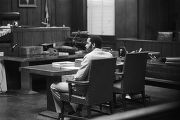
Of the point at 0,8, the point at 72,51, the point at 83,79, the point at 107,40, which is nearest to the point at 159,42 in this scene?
the point at 107,40

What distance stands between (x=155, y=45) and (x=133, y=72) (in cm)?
456

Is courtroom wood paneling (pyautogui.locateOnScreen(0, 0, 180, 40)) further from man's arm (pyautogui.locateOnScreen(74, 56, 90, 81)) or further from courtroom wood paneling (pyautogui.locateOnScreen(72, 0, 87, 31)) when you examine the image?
man's arm (pyautogui.locateOnScreen(74, 56, 90, 81))

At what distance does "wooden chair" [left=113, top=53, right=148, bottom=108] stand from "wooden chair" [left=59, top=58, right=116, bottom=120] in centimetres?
53

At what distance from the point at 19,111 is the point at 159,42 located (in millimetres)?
4956

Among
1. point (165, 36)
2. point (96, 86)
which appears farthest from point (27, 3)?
point (96, 86)

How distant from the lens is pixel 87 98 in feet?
12.9

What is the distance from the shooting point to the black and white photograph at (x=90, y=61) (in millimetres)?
4004

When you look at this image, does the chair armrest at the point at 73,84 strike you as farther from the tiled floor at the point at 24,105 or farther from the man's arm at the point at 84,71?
the tiled floor at the point at 24,105

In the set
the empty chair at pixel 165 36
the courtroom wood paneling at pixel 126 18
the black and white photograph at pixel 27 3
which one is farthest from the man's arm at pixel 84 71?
the black and white photograph at pixel 27 3

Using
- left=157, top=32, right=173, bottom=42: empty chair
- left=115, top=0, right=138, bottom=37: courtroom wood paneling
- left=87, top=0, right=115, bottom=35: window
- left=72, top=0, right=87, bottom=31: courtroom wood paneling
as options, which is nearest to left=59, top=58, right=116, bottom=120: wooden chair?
left=157, top=32, right=173, bottom=42: empty chair

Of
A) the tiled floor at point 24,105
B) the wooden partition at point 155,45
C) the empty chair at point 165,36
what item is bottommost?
the tiled floor at point 24,105

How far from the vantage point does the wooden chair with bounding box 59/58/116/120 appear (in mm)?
3920

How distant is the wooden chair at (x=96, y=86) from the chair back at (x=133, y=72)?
0.54 m

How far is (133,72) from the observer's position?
4.78 metres
